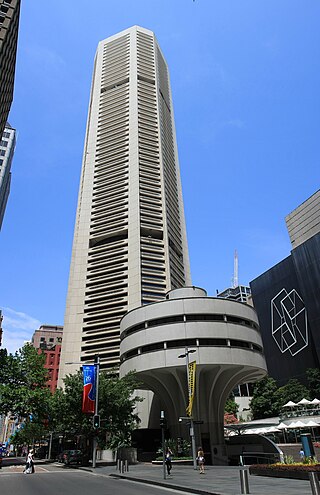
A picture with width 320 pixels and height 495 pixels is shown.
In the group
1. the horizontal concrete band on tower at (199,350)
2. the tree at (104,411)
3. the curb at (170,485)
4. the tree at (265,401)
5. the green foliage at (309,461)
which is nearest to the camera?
the curb at (170,485)

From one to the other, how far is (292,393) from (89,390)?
48168 mm

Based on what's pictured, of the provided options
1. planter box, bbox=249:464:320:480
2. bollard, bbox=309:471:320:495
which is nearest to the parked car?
planter box, bbox=249:464:320:480

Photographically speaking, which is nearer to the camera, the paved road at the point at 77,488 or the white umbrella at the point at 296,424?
the paved road at the point at 77,488

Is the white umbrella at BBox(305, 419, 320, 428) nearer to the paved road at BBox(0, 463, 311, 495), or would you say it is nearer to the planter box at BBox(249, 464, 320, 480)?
the planter box at BBox(249, 464, 320, 480)

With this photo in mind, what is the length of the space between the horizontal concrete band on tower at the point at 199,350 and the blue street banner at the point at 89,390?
11593mm

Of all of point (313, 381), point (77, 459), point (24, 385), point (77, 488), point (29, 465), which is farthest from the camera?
point (313, 381)

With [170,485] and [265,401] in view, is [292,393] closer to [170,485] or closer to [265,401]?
[265,401]

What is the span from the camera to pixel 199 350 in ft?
143

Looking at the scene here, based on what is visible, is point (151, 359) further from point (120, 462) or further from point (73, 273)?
point (73, 273)

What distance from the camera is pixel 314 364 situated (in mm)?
74500

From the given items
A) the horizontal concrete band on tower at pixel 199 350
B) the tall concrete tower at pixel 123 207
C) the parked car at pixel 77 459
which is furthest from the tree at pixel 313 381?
the parked car at pixel 77 459

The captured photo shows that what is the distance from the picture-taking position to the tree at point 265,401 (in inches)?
2677

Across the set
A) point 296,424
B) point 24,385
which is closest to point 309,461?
point 296,424

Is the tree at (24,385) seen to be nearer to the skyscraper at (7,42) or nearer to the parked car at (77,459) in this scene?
the parked car at (77,459)
